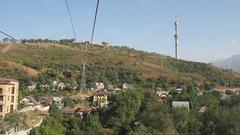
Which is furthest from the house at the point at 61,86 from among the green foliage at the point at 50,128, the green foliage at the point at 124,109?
the green foliage at the point at 50,128

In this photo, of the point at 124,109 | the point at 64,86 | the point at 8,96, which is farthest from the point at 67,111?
the point at 64,86

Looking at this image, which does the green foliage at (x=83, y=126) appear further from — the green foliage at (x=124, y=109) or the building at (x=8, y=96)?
the building at (x=8, y=96)

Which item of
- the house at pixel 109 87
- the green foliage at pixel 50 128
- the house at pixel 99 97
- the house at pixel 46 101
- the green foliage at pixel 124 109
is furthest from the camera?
the house at pixel 109 87

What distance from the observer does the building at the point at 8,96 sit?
34781 mm

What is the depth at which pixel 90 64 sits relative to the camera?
73000mm

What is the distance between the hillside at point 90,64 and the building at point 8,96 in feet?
58.8

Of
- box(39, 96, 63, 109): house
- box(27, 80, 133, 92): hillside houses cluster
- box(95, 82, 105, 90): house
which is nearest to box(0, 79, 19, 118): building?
box(39, 96, 63, 109): house

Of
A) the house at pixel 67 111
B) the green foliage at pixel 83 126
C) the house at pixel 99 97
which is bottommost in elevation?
the green foliage at pixel 83 126

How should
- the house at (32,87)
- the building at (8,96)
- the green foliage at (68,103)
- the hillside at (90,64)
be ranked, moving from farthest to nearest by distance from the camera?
the hillside at (90,64) < the house at (32,87) < the green foliage at (68,103) < the building at (8,96)

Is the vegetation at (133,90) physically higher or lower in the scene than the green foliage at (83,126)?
higher

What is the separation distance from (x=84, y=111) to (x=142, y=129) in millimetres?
16065

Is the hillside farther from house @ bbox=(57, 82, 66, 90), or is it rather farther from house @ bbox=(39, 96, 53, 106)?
house @ bbox=(39, 96, 53, 106)

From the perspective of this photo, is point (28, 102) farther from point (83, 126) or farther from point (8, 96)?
point (83, 126)

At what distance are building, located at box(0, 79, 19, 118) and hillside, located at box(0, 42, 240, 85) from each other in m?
17.9
